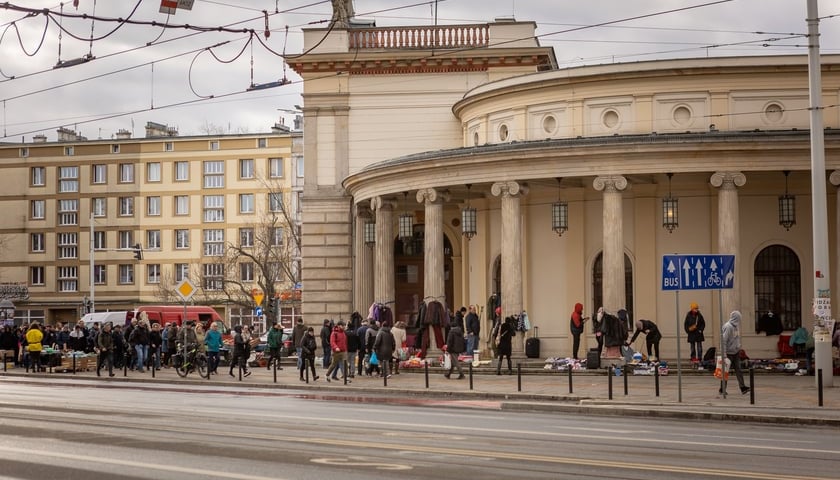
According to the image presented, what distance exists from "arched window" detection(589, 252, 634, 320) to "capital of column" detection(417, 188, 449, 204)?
508 cm

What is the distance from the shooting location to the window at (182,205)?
3706 inches

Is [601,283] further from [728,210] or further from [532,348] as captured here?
[728,210]

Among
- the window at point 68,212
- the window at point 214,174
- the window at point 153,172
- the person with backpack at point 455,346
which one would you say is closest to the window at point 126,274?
the window at point 68,212

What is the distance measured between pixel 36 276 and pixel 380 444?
8561cm

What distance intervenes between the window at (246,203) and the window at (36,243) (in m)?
16.7

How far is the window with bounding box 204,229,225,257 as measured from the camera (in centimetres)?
9331

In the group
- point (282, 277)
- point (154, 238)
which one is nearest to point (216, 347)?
point (282, 277)

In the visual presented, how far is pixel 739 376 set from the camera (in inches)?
1061

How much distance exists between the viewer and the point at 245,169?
92688 mm

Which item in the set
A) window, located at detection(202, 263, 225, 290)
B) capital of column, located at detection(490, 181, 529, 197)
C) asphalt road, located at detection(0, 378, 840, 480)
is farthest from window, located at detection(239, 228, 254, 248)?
asphalt road, located at detection(0, 378, 840, 480)

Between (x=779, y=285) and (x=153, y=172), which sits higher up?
(x=153, y=172)

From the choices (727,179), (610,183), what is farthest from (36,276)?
(727,179)

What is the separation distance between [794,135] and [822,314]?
28.1ft

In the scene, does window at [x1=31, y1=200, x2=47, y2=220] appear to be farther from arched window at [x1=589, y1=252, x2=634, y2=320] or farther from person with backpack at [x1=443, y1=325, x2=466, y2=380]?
person with backpack at [x1=443, y1=325, x2=466, y2=380]
